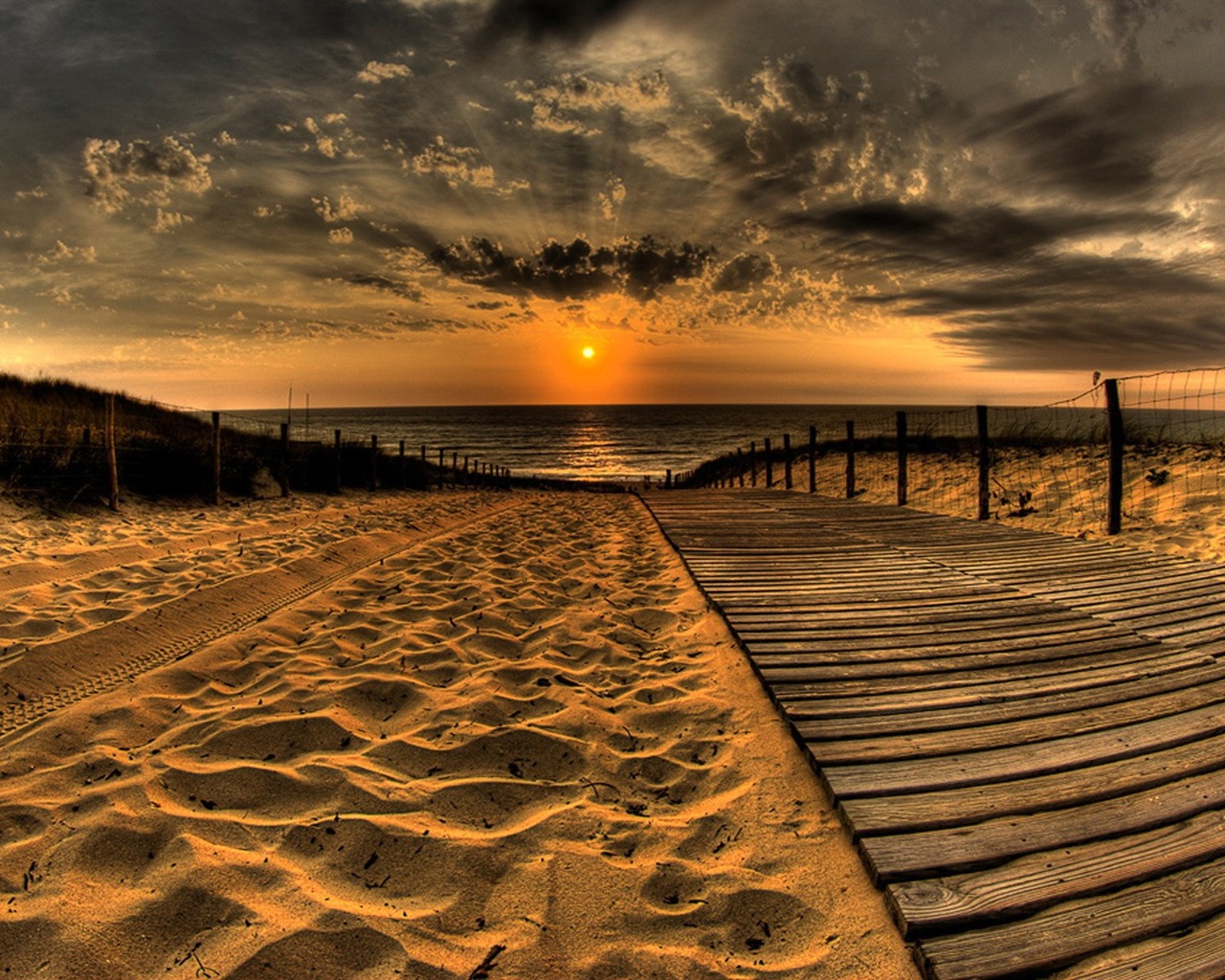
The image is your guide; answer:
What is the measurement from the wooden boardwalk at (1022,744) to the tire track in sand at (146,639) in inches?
145

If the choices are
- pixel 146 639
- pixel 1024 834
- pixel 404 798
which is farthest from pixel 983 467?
pixel 146 639

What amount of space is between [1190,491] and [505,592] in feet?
32.7

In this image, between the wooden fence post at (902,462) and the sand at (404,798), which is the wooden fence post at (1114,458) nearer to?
the wooden fence post at (902,462)

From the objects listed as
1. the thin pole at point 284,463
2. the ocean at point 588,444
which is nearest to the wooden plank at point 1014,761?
the thin pole at point 284,463

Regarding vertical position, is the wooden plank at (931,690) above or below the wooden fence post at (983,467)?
below

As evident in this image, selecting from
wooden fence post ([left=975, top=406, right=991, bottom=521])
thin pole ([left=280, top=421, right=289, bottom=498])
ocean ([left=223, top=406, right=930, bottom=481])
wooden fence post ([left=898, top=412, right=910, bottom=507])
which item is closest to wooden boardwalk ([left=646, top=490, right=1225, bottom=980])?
wooden fence post ([left=975, top=406, right=991, bottom=521])

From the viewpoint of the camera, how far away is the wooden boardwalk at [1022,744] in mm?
1740

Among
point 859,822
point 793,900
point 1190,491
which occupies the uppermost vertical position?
point 1190,491

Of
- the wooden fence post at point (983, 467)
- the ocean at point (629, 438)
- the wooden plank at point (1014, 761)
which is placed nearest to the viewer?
the wooden plank at point (1014, 761)

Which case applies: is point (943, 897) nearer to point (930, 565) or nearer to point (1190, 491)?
point (930, 565)

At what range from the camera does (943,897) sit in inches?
72.6

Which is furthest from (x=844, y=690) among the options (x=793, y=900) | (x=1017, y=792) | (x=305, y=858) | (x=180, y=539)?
(x=180, y=539)

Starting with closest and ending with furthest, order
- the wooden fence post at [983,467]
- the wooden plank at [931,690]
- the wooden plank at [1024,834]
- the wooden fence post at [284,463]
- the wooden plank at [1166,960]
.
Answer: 1. the wooden plank at [1166,960]
2. the wooden plank at [1024,834]
3. the wooden plank at [931,690]
4. the wooden fence post at [983,467]
5. the wooden fence post at [284,463]

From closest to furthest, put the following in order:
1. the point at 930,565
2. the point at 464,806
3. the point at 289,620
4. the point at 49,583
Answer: the point at 464,806
the point at 289,620
the point at 49,583
the point at 930,565
